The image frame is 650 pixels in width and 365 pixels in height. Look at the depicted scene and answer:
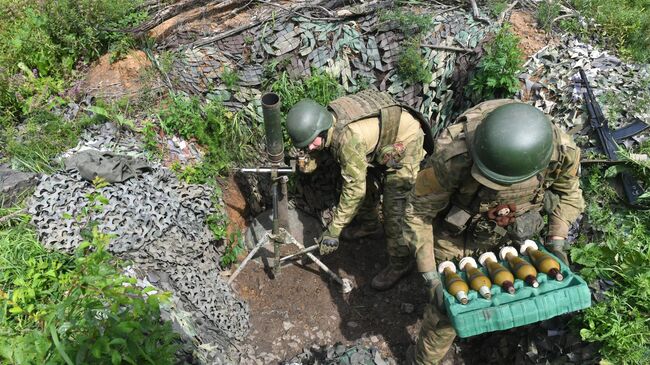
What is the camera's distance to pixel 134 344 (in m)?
2.20

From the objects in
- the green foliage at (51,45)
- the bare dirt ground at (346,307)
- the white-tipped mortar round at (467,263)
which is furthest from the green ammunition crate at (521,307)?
the green foliage at (51,45)

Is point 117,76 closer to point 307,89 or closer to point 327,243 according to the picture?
point 307,89

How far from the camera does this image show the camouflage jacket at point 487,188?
323 centimetres

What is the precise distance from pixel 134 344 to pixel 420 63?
4.64 metres

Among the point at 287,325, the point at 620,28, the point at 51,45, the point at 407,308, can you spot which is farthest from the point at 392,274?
the point at 51,45

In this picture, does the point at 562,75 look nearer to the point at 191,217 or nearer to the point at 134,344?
the point at 191,217

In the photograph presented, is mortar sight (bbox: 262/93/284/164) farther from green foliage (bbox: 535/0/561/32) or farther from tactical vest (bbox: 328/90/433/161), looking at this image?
green foliage (bbox: 535/0/561/32)

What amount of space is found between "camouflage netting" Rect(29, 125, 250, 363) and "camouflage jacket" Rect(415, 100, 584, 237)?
7.75ft

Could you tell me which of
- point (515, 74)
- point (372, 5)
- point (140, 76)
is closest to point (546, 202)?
point (515, 74)

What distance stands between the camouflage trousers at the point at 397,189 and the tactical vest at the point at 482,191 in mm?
1207

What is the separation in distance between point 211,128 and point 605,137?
14.3ft

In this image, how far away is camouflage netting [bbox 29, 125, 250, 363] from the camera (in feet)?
13.3

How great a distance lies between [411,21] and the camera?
5797 mm

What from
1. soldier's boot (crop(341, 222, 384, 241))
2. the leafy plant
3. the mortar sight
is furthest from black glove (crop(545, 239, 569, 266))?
the leafy plant
